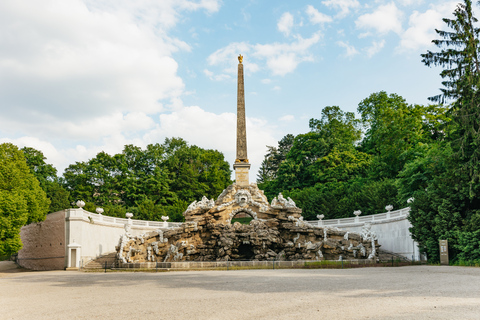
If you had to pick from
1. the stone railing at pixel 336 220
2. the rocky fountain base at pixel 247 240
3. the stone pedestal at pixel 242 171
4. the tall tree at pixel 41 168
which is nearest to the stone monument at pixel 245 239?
the rocky fountain base at pixel 247 240

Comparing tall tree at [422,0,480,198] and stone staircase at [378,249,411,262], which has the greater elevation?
tall tree at [422,0,480,198]

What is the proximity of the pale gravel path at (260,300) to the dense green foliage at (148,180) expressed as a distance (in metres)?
30.7

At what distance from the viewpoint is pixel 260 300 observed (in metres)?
10.1

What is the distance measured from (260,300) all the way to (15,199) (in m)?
21.3

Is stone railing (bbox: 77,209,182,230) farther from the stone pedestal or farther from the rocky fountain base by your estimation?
the stone pedestal

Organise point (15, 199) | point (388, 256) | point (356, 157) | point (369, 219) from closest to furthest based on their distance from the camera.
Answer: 1. point (15, 199)
2. point (388, 256)
3. point (369, 219)
4. point (356, 157)

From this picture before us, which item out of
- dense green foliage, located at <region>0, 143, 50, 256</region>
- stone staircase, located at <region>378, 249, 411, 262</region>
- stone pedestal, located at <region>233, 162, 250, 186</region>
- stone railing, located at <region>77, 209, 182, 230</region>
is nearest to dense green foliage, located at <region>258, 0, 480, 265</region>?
stone staircase, located at <region>378, 249, 411, 262</region>

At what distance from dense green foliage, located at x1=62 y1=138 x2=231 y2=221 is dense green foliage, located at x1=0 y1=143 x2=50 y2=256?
11687mm

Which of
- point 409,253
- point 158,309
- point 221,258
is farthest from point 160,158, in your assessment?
point 158,309

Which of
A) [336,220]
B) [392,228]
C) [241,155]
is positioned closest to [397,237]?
[392,228]

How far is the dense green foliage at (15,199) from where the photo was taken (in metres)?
25.3

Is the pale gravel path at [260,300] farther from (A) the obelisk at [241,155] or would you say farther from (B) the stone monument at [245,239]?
(A) the obelisk at [241,155]

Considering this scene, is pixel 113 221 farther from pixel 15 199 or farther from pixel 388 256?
pixel 388 256

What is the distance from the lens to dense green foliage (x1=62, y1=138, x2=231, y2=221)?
158 feet
